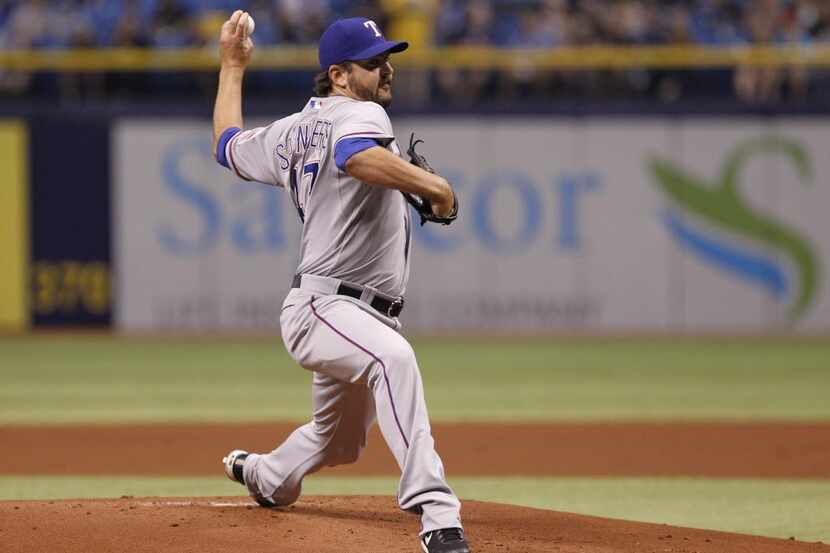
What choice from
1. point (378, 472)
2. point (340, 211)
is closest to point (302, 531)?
point (340, 211)

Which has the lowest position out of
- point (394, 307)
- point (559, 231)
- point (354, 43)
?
point (559, 231)

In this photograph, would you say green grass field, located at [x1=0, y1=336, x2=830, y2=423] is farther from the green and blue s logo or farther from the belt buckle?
the belt buckle

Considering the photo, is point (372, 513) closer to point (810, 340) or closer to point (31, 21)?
point (810, 340)

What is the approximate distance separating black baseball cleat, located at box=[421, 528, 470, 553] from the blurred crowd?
1234cm

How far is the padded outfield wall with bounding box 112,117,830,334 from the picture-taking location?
16234 millimetres

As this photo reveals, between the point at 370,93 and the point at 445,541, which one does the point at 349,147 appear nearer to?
the point at 370,93

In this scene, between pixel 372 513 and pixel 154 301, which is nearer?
pixel 372 513

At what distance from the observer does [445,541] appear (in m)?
4.35

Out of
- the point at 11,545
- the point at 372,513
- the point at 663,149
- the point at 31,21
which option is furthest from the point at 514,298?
the point at 11,545

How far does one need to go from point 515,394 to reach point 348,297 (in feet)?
21.4

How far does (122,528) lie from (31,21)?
12988mm

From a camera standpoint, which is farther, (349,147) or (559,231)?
(559,231)

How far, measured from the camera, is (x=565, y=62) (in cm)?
1623

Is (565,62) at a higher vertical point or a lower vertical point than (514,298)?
higher
